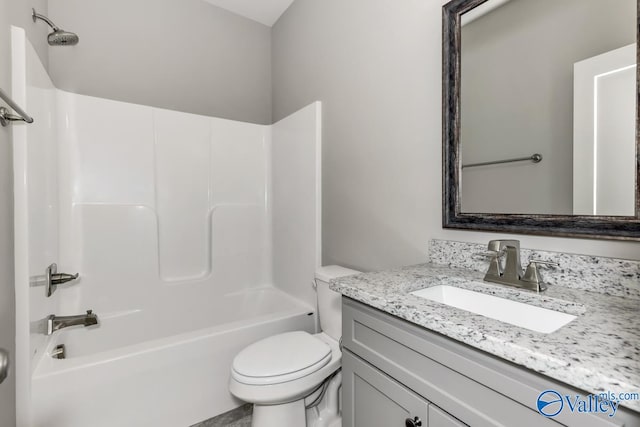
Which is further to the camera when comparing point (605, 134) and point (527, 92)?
point (527, 92)

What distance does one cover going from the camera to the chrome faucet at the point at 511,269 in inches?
36.1

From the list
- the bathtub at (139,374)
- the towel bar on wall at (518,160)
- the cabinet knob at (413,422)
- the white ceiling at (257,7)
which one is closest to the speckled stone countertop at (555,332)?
the cabinet knob at (413,422)

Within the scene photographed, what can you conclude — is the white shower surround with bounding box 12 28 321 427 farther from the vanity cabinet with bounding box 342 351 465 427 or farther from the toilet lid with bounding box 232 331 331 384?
the vanity cabinet with bounding box 342 351 465 427

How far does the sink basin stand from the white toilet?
1.97ft

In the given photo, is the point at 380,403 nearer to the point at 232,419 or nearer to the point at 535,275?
the point at 535,275

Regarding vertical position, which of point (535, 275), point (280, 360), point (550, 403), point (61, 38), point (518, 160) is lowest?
point (280, 360)

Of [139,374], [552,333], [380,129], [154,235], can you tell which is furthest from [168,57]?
[552,333]

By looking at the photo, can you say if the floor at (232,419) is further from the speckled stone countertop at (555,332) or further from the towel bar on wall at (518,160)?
the towel bar on wall at (518,160)

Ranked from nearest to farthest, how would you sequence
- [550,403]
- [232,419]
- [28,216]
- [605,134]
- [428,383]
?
[550,403] < [428,383] < [605,134] < [28,216] < [232,419]

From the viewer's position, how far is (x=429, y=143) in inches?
51.6

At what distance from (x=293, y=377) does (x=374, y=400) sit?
40 cm

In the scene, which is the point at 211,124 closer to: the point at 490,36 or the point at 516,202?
the point at 490,36

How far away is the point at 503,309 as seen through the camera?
93 cm

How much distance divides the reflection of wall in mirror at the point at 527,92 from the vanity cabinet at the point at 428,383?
0.61 meters
